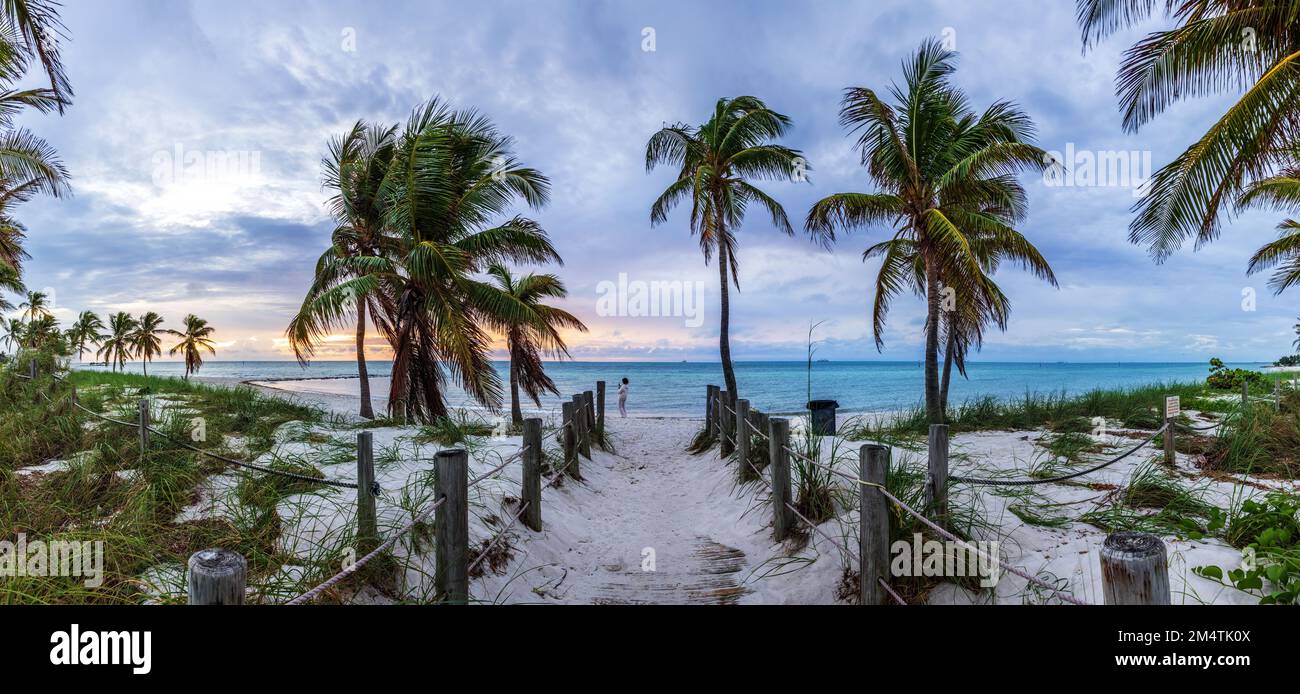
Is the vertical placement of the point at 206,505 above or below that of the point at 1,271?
below

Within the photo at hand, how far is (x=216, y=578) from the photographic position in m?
1.62

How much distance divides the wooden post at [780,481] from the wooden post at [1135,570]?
3579 millimetres

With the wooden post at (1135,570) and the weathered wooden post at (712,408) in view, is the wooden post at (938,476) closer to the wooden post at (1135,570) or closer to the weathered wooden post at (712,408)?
the wooden post at (1135,570)

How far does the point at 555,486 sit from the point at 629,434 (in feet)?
25.3

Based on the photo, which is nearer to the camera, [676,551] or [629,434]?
[676,551]

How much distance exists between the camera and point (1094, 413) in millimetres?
10180

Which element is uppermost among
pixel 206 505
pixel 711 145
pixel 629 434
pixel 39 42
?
pixel 711 145

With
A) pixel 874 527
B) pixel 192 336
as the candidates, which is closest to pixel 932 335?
pixel 874 527

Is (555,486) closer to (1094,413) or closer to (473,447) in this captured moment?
(473,447)

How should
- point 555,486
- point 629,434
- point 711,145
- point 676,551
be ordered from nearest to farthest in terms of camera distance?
point 676,551 < point 555,486 < point 711,145 < point 629,434

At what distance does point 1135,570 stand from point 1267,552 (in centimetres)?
245

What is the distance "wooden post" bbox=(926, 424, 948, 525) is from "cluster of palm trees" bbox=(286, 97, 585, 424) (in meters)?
7.43

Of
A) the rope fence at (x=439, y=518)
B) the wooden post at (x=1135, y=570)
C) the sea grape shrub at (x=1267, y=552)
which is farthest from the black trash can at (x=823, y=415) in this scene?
the wooden post at (x=1135, y=570)
